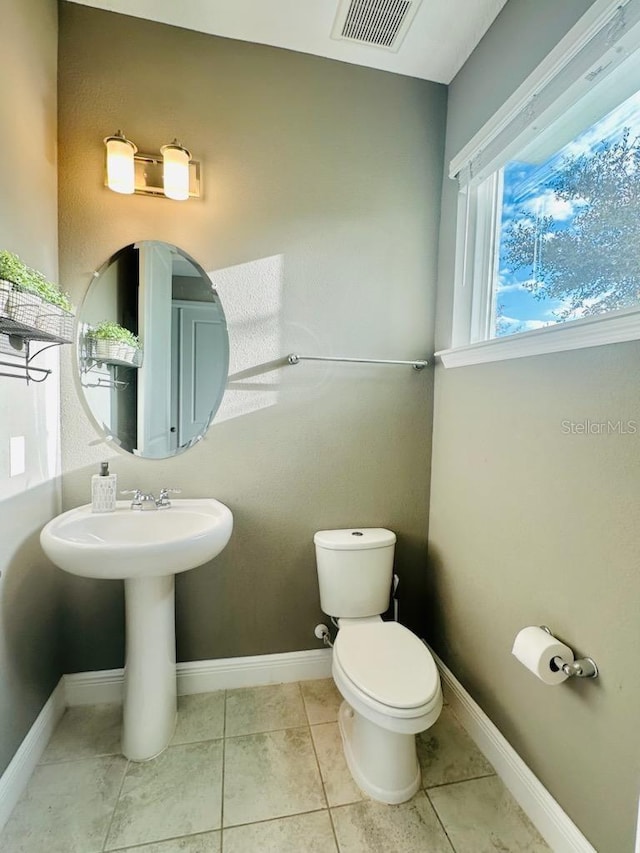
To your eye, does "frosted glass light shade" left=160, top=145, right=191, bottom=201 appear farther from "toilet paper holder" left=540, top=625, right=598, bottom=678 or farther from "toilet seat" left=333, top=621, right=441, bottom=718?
"toilet paper holder" left=540, top=625, right=598, bottom=678

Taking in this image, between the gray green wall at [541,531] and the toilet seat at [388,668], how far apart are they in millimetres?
308

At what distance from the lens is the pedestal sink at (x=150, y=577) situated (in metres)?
1.24

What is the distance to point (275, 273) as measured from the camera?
167 cm

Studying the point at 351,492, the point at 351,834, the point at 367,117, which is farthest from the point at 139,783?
the point at 367,117

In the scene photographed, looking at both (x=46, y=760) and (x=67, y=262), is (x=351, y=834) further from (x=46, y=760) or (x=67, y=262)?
(x=67, y=262)

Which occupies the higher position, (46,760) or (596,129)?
(596,129)

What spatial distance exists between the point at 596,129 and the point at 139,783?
2.47m

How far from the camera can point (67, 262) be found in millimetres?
1512

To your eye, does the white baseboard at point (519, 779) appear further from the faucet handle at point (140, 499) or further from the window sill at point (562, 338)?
the faucet handle at point (140, 499)

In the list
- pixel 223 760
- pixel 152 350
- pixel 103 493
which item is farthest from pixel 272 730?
pixel 152 350

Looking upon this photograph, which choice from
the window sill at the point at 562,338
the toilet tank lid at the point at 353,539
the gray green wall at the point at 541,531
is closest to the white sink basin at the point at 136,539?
the toilet tank lid at the point at 353,539

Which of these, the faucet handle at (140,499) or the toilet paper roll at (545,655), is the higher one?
the faucet handle at (140,499)

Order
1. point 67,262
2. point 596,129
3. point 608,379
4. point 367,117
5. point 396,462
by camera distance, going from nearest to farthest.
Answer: point 608,379, point 596,129, point 67,262, point 367,117, point 396,462

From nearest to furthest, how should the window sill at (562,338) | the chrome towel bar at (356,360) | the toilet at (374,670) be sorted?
the window sill at (562,338) → the toilet at (374,670) → the chrome towel bar at (356,360)
